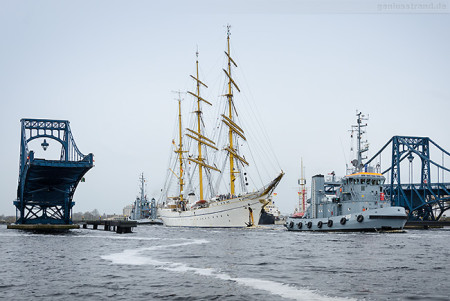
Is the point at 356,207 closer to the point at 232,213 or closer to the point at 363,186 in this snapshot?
the point at 363,186

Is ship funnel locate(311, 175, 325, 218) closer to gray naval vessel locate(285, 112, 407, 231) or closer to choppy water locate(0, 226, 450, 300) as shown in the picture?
gray naval vessel locate(285, 112, 407, 231)

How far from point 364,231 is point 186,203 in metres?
63.6

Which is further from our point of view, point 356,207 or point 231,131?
point 231,131

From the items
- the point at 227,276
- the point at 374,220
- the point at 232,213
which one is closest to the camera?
the point at 227,276

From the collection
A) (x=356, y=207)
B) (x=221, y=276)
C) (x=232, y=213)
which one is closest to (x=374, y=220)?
(x=356, y=207)

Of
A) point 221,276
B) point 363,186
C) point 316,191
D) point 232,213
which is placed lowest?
point 221,276

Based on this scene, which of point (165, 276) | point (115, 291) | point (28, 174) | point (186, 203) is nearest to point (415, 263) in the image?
point (165, 276)

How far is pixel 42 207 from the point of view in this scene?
76.8 metres

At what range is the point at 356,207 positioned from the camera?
2367 inches

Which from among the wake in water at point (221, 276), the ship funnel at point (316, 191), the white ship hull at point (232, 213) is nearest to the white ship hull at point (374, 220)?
the ship funnel at point (316, 191)

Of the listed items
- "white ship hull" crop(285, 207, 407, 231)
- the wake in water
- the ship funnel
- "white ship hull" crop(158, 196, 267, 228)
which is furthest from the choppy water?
"white ship hull" crop(158, 196, 267, 228)

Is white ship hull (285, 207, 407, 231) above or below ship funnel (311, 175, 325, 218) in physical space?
below

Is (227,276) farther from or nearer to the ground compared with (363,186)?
nearer to the ground

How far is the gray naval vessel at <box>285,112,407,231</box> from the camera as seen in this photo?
5728 cm
